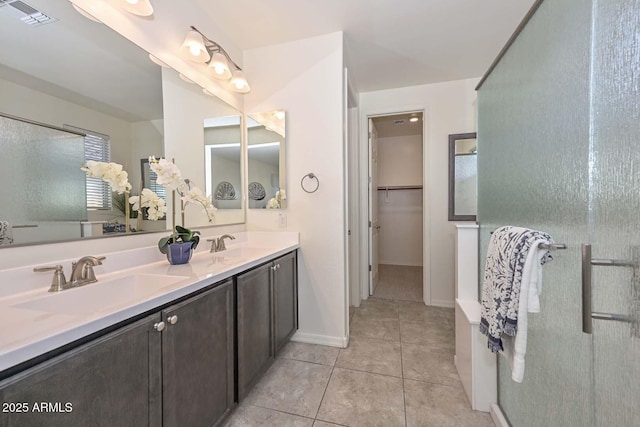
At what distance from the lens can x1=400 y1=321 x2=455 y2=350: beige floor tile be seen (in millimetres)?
2152

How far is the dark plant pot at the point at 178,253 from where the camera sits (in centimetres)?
141

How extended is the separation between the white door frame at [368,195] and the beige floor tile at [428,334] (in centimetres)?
61

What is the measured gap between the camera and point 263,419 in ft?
4.51

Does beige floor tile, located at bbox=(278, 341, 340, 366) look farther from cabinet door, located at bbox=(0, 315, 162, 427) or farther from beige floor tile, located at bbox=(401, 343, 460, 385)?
cabinet door, located at bbox=(0, 315, 162, 427)

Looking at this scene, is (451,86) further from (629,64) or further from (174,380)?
(174,380)

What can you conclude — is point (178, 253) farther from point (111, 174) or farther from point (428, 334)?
point (428, 334)

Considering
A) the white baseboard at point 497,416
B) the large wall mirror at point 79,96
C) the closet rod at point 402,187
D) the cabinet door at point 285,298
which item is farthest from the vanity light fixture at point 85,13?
the closet rod at point 402,187

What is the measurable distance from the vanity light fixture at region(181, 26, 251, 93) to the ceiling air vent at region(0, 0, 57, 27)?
747 mm

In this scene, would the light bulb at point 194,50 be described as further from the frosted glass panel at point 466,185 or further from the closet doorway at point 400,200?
the closet doorway at point 400,200

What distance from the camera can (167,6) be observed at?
1.58 meters

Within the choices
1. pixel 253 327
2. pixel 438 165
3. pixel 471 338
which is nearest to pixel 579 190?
pixel 471 338

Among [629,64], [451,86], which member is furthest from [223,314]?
[451,86]

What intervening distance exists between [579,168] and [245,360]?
1722 mm

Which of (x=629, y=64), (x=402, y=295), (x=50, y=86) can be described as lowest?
(x=402, y=295)
